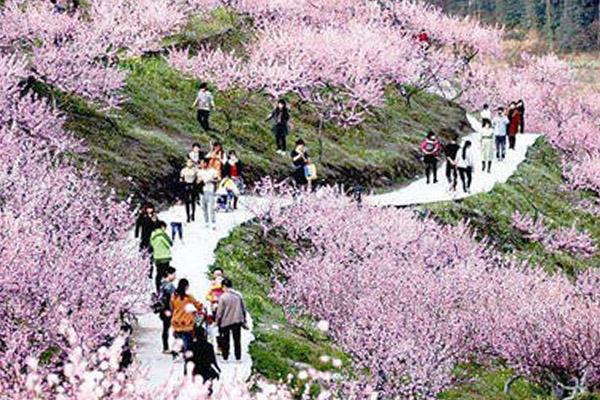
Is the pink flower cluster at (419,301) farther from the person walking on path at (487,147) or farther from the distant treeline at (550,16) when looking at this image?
the distant treeline at (550,16)

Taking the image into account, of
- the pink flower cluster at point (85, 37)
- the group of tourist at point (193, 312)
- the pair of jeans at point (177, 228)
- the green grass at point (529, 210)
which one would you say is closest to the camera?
the group of tourist at point (193, 312)

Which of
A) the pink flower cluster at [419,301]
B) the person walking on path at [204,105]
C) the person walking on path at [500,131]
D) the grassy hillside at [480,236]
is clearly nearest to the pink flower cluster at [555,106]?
the grassy hillside at [480,236]

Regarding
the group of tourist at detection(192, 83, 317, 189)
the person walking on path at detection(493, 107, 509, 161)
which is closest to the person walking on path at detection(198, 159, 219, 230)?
the group of tourist at detection(192, 83, 317, 189)

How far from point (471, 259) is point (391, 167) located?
14184 mm

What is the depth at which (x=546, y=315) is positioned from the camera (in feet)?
73.1

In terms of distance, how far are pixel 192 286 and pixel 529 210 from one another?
22.5 m

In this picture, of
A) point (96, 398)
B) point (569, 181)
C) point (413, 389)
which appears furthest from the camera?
point (569, 181)

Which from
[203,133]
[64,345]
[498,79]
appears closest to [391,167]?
[203,133]

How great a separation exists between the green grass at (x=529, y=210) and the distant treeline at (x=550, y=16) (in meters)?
91.6

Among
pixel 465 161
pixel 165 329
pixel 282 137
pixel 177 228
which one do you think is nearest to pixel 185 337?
A: pixel 165 329

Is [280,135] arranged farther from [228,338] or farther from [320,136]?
[228,338]

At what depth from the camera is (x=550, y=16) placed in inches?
5591

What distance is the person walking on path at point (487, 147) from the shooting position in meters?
39.2

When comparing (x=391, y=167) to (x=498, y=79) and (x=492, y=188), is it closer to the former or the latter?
(x=492, y=188)
